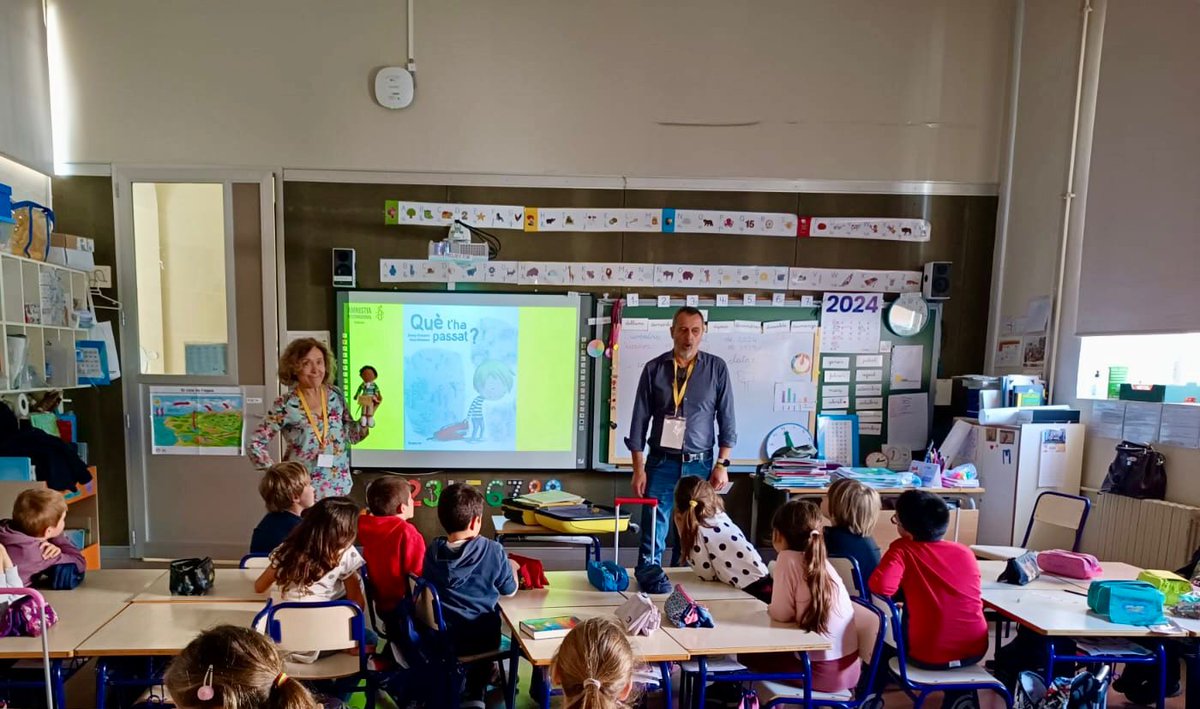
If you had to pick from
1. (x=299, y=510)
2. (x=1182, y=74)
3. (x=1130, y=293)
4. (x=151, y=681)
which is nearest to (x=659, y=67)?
(x=1182, y=74)

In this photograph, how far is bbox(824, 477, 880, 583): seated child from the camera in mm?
2533

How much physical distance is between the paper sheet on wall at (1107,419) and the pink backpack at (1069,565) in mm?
1339

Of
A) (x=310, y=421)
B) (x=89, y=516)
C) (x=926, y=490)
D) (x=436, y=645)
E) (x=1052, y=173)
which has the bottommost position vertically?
(x=89, y=516)

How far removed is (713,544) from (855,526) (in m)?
0.59

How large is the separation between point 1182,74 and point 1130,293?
44.9 inches

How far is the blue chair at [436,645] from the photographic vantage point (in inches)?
83.0

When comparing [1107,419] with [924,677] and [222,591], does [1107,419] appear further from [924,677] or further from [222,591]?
[222,591]

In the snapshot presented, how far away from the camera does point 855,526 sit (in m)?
2.55

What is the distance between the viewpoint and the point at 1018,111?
436 centimetres

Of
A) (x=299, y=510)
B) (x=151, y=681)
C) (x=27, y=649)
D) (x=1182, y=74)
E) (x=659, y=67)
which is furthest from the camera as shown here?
(x=659, y=67)

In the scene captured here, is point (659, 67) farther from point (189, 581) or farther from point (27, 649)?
point (27, 649)

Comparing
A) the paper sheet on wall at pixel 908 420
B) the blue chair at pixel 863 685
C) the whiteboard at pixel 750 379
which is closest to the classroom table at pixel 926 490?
the whiteboard at pixel 750 379

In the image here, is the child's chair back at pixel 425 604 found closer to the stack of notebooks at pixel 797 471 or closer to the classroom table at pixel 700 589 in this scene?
the classroom table at pixel 700 589

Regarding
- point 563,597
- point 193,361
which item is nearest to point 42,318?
point 193,361
